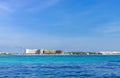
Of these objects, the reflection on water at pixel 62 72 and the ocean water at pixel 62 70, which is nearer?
the reflection on water at pixel 62 72

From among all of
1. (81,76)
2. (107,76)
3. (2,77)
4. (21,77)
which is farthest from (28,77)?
(107,76)

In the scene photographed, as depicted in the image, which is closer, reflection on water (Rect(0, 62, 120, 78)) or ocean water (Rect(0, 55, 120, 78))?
reflection on water (Rect(0, 62, 120, 78))

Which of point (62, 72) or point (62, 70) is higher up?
point (62, 70)

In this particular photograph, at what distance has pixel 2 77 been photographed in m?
34.9

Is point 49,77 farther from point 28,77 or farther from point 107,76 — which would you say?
point 107,76

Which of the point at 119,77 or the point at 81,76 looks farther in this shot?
the point at 81,76

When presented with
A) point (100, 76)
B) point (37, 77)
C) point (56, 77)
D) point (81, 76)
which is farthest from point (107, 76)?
point (37, 77)

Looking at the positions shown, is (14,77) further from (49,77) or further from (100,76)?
(100,76)

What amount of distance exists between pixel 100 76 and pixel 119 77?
243cm

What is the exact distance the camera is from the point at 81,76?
117 feet

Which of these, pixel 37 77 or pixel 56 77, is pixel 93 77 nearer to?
pixel 56 77

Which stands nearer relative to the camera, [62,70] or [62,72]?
[62,72]

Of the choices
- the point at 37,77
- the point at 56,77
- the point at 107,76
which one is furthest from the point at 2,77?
the point at 107,76

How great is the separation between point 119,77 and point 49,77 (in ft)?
25.5
